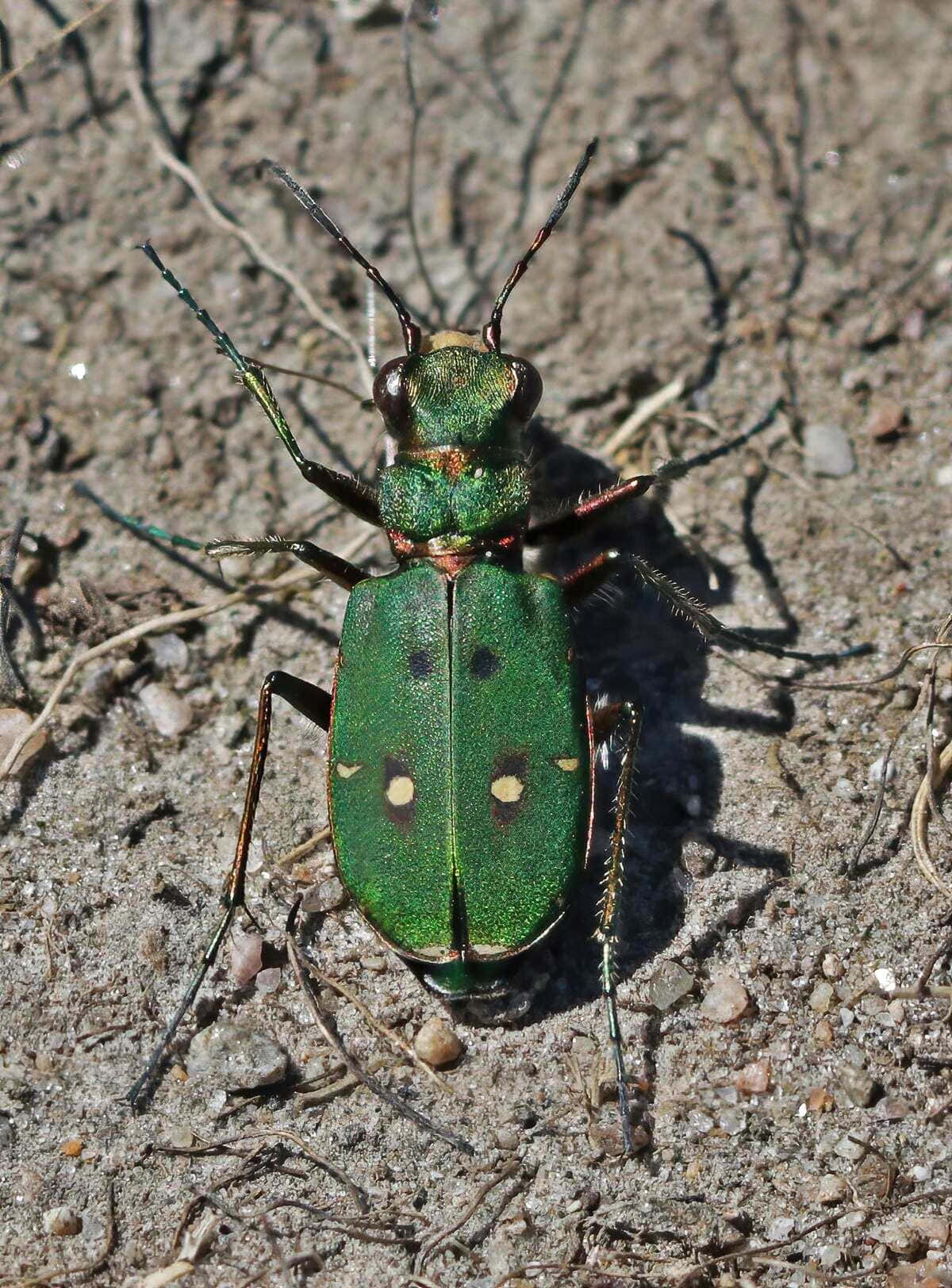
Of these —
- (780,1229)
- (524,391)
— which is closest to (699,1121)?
(780,1229)

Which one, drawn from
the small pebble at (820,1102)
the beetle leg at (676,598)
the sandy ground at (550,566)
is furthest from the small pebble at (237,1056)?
the beetle leg at (676,598)

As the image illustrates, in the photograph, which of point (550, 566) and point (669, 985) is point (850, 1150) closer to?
point (669, 985)

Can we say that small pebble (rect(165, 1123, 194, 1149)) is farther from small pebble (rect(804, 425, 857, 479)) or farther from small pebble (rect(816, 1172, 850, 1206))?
small pebble (rect(804, 425, 857, 479))

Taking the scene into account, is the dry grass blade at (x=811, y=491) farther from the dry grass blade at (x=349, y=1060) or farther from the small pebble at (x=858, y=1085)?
the dry grass blade at (x=349, y=1060)

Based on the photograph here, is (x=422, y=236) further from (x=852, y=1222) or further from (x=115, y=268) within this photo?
(x=852, y=1222)

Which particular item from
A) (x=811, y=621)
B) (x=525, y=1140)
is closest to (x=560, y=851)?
(x=525, y=1140)

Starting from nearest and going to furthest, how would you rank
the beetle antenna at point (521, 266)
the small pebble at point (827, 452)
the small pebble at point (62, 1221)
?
the small pebble at point (62, 1221) < the beetle antenna at point (521, 266) < the small pebble at point (827, 452)
